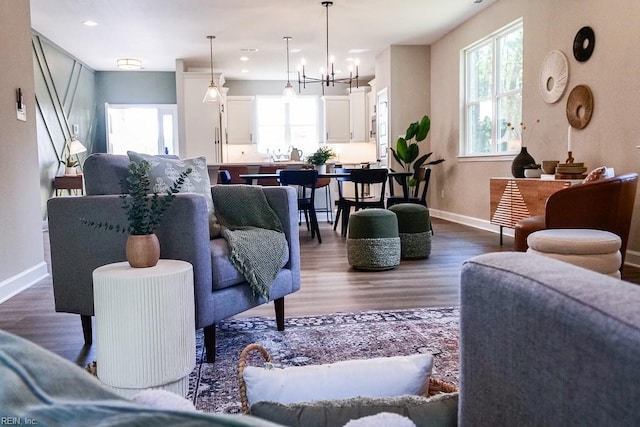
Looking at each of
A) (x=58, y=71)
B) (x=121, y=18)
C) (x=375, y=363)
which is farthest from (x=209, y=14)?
(x=375, y=363)

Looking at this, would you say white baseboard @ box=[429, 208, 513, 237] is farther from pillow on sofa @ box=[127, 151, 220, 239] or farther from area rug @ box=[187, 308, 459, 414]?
pillow on sofa @ box=[127, 151, 220, 239]

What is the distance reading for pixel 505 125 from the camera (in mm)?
6438

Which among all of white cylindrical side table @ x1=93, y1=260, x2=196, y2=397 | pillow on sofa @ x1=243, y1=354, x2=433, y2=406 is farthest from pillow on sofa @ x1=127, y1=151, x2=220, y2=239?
pillow on sofa @ x1=243, y1=354, x2=433, y2=406

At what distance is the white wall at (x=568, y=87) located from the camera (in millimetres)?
4180

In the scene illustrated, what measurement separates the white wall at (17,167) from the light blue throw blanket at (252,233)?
5.93 ft

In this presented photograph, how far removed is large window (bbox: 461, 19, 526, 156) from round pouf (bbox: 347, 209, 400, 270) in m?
2.49

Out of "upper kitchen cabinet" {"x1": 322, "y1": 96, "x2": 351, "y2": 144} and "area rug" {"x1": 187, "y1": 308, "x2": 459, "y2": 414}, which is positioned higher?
"upper kitchen cabinet" {"x1": 322, "y1": 96, "x2": 351, "y2": 144}

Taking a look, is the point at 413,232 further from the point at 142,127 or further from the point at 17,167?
the point at 142,127

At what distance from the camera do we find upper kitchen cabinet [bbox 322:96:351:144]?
38.5ft

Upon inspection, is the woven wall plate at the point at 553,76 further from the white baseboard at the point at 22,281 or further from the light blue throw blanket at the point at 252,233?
the white baseboard at the point at 22,281

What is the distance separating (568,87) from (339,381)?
4861 mm

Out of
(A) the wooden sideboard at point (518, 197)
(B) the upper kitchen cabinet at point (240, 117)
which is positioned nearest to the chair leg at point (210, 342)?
(A) the wooden sideboard at point (518, 197)

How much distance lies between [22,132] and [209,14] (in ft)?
11.3

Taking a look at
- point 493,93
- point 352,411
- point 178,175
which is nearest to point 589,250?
point 178,175
